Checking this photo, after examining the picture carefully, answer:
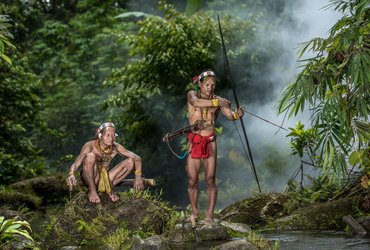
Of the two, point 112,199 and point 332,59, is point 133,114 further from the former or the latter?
point 332,59

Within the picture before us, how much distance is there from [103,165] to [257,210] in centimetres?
320

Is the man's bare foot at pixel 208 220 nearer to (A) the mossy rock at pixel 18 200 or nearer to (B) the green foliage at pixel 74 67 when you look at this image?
(A) the mossy rock at pixel 18 200

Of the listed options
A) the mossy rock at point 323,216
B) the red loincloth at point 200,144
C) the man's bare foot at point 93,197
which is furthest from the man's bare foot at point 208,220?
the mossy rock at point 323,216

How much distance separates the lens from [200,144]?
8406 millimetres

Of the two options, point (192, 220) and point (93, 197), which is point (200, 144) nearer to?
point (192, 220)

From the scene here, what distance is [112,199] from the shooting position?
876cm

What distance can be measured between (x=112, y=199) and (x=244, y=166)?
11.2 m

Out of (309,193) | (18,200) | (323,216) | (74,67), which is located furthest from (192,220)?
(74,67)

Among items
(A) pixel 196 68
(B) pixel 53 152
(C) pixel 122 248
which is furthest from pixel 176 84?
(C) pixel 122 248

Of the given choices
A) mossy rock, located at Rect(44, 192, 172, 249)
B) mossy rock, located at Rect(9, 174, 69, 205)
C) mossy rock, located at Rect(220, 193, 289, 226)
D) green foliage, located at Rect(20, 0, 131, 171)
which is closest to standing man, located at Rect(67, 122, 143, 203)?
mossy rock, located at Rect(44, 192, 172, 249)

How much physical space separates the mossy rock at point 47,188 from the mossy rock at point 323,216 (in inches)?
349

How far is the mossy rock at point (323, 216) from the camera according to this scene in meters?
9.82

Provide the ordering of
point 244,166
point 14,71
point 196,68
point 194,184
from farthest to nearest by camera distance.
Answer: point 244,166 < point 196,68 < point 14,71 < point 194,184

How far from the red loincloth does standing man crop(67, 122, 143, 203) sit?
824mm
